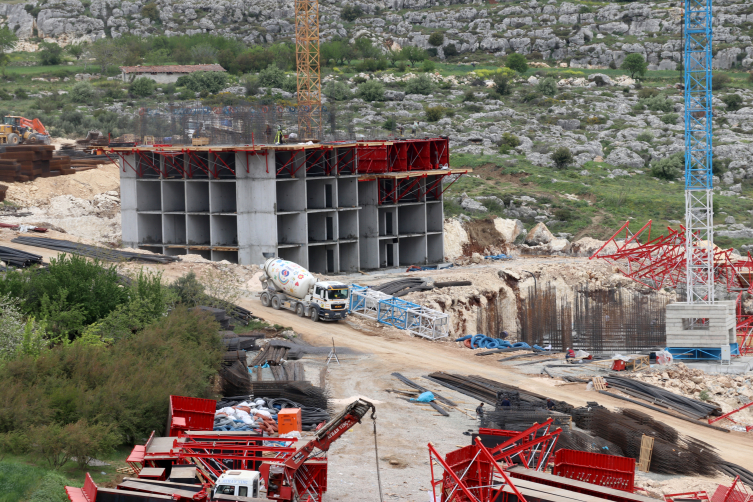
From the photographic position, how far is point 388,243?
64.6 metres

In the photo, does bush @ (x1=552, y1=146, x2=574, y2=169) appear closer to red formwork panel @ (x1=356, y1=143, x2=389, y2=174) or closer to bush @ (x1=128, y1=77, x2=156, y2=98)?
red formwork panel @ (x1=356, y1=143, x2=389, y2=174)

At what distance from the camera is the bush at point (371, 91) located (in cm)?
11450

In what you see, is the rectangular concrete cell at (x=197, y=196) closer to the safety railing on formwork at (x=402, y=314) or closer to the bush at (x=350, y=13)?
the safety railing on formwork at (x=402, y=314)

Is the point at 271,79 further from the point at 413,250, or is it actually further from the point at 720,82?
the point at 720,82

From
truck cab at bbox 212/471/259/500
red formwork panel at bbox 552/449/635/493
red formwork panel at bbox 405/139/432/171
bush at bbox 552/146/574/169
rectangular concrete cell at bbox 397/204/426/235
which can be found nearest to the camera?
truck cab at bbox 212/471/259/500

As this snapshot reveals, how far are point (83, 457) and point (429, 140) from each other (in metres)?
47.2

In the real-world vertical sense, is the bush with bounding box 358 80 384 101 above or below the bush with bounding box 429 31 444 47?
below

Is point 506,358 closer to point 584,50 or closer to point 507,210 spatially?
point 507,210


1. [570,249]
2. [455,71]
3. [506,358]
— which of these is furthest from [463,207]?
[455,71]

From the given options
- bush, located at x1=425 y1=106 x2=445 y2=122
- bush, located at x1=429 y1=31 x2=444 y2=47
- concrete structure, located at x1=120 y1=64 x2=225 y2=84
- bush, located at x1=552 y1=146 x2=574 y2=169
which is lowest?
bush, located at x1=552 y1=146 x2=574 y2=169

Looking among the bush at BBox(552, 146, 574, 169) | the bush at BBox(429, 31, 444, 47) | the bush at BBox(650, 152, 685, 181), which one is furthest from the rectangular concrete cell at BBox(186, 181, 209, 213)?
the bush at BBox(429, 31, 444, 47)

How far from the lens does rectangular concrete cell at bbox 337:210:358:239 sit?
197 ft

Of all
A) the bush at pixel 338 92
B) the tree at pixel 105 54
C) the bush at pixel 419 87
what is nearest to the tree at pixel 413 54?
the bush at pixel 419 87

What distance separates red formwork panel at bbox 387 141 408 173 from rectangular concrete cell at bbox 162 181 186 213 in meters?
14.8
